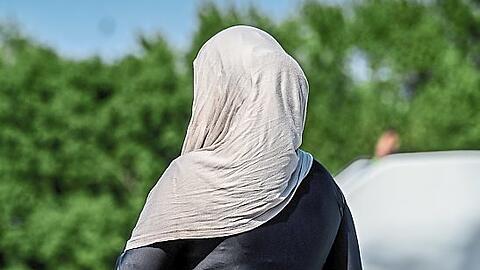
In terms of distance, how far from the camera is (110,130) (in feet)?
36.9

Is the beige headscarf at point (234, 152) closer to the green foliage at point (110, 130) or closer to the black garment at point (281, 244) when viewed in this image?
the black garment at point (281, 244)

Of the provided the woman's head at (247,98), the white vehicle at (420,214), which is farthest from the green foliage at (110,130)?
the woman's head at (247,98)

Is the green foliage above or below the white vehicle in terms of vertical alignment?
below

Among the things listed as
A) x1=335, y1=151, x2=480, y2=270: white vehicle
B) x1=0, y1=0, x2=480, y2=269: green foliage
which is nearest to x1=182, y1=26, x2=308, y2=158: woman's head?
x1=335, y1=151, x2=480, y2=270: white vehicle

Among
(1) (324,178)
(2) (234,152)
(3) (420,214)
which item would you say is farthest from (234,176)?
(3) (420,214)

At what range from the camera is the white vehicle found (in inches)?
108

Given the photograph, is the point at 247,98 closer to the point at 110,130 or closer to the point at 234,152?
the point at 234,152

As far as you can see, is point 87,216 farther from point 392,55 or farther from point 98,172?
point 392,55

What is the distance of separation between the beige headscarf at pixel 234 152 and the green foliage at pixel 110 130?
9.58 m

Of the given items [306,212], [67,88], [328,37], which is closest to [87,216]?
[67,88]

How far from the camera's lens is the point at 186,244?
128 cm

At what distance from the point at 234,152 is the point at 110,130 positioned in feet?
33.2

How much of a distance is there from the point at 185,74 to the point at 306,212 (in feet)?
34.6

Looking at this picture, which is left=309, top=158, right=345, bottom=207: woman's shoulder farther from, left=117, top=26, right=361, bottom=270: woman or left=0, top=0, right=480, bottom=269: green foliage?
left=0, top=0, right=480, bottom=269: green foliage
